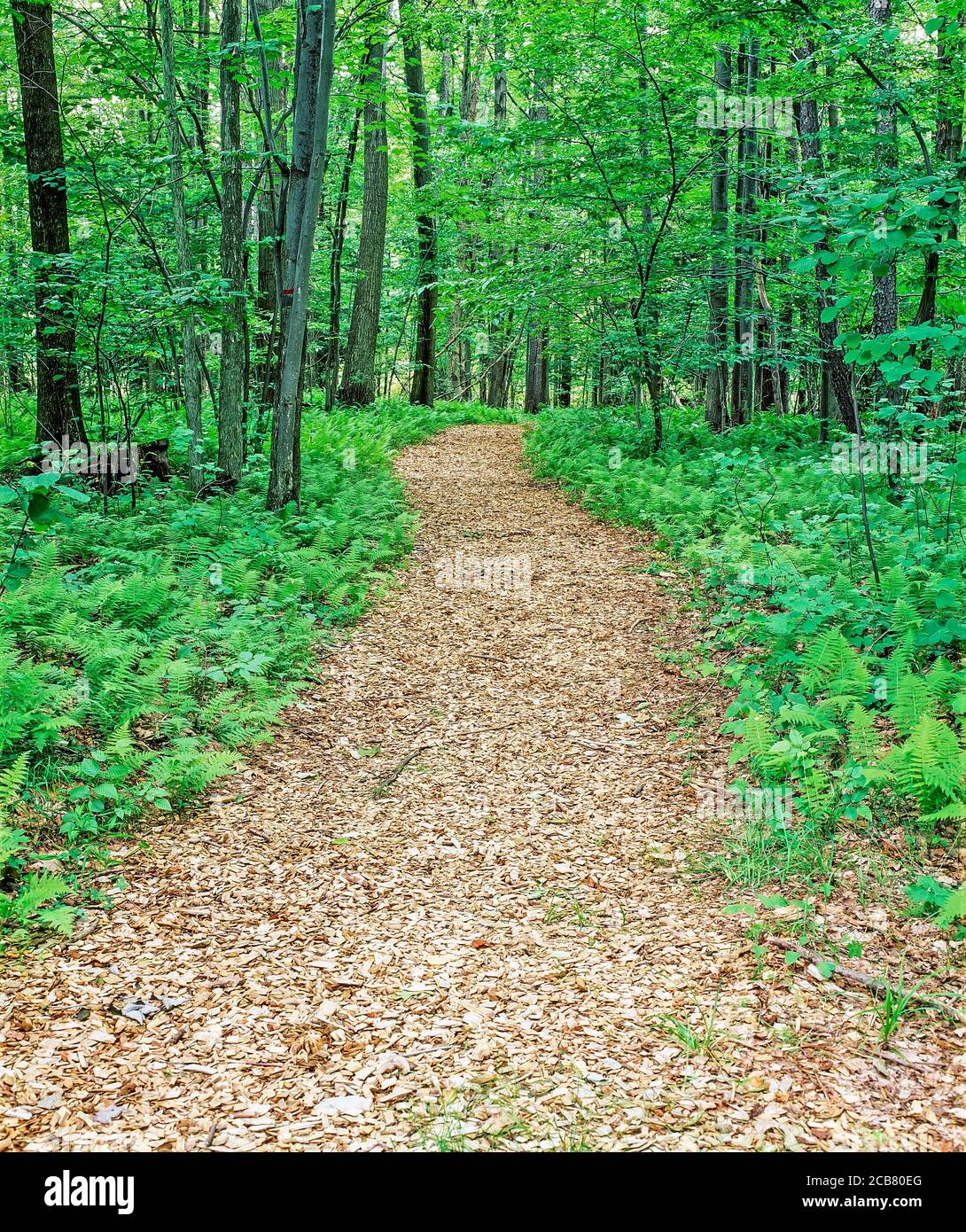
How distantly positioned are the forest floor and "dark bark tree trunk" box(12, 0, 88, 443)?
18.1 feet

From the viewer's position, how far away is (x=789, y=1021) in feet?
9.74

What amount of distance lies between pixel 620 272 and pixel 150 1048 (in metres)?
12.2

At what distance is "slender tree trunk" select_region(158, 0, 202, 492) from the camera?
7805mm

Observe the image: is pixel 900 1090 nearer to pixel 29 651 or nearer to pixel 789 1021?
pixel 789 1021

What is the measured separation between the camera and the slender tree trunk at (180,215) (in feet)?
25.6

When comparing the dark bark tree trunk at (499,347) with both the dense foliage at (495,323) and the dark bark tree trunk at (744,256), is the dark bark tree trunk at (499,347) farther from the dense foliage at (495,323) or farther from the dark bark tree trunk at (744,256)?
the dark bark tree trunk at (744,256)

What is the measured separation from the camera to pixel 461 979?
11.0 ft

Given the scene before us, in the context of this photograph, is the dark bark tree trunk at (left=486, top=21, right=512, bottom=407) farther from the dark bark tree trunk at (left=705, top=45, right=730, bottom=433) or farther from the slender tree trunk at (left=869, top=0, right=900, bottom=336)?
the slender tree trunk at (left=869, top=0, right=900, bottom=336)

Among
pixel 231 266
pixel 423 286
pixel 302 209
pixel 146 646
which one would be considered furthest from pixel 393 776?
pixel 423 286

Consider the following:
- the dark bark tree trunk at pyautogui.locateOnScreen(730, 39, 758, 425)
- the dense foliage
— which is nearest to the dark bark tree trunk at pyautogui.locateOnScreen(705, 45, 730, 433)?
the dense foliage

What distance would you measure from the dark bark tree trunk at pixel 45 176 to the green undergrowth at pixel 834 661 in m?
→ 6.72

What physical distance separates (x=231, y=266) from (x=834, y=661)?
728 cm

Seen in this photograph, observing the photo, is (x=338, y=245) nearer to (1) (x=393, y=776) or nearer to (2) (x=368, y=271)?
(2) (x=368, y=271)
